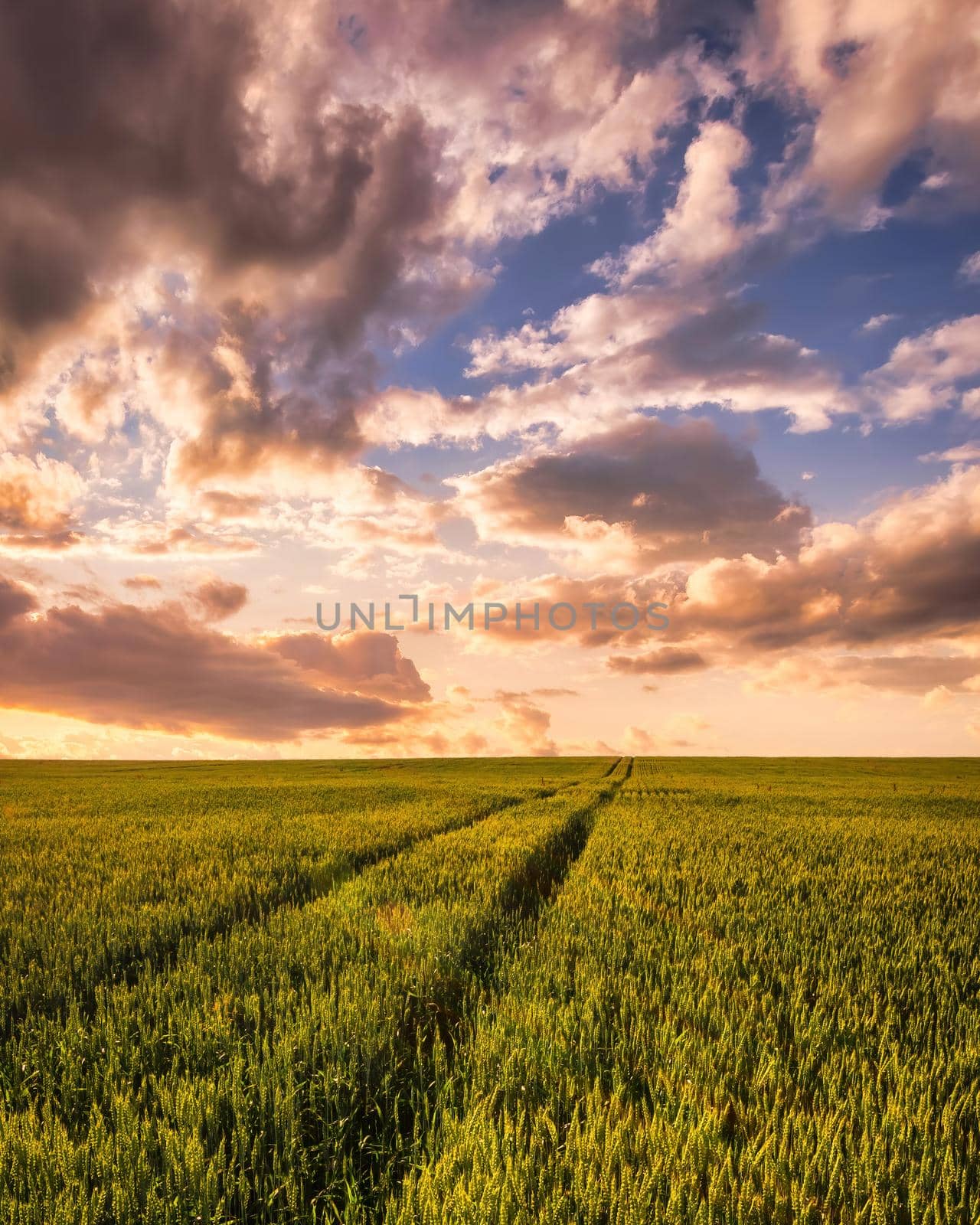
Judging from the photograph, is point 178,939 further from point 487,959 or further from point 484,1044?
point 484,1044

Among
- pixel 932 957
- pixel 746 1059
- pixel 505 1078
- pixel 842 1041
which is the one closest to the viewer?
pixel 505 1078

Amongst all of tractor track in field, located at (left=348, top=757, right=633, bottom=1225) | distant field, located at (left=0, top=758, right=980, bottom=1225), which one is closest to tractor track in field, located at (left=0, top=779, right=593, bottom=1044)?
distant field, located at (left=0, top=758, right=980, bottom=1225)

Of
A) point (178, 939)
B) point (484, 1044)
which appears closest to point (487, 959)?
point (484, 1044)

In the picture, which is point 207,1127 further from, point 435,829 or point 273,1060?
point 435,829

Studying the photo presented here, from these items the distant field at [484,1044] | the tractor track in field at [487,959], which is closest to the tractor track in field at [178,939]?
the distant field at [484,1044]

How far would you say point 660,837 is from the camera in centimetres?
1284

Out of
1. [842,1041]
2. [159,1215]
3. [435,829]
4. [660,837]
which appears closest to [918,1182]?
[842,1041]

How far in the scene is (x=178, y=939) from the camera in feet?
19.7

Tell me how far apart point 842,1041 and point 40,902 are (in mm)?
8409

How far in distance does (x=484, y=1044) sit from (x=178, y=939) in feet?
13.0

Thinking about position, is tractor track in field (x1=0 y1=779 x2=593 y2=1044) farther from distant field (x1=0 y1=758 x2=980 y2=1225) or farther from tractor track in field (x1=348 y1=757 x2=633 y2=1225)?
tractor track in field (x1=348 y1=757 x2=633 y2=1225)

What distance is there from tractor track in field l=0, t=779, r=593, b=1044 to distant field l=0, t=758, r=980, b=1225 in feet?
0.13

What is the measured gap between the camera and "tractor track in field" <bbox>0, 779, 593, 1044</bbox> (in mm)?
4582

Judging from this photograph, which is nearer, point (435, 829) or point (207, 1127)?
point (207, 1127)
